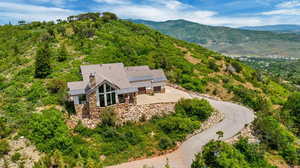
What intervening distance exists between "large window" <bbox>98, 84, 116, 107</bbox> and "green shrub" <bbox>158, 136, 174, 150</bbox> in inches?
266

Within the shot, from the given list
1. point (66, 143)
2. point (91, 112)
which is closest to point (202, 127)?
point (91, 112)

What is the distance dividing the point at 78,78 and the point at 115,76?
7346mm

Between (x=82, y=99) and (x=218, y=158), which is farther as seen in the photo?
(x=82, y=99)

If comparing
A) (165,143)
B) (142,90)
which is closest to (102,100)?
(142,90)

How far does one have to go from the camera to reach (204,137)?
19938 millimetres

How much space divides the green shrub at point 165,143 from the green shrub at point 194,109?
16.7 ft

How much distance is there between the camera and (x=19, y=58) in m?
34.5

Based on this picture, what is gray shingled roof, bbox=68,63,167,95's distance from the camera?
2123cm

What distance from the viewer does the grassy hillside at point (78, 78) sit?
57.0 feet

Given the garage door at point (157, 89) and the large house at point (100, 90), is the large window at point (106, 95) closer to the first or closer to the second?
the large house at point (100, 90)

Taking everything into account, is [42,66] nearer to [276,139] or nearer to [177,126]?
[177,126]

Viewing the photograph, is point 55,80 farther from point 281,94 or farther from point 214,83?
point 281,94

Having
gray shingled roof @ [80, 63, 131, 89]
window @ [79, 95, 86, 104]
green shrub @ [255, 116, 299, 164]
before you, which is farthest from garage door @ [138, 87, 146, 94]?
green shrub @ [255, 116, 299, 164]

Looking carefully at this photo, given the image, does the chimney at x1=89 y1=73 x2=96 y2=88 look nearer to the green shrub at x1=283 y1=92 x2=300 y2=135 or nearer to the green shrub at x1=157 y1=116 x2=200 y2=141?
the green shrub at x1=157 y1=116 x2=200 y2=141
